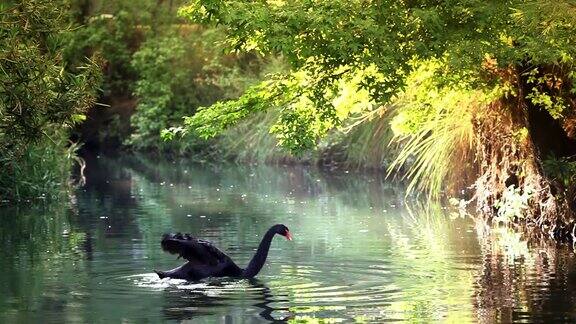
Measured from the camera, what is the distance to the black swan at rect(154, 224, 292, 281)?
17.5m

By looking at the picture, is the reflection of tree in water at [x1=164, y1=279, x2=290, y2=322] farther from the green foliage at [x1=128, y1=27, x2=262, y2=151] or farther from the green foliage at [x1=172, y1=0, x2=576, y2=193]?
the green foliage at [x1=128, y1=27, x2=262, y2=151]

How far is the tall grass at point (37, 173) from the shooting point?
96.2 ft

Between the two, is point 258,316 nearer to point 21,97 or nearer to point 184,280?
point 184,280

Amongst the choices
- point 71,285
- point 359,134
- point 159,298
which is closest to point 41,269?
point 71,285

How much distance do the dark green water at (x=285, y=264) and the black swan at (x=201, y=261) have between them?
17 centimetres

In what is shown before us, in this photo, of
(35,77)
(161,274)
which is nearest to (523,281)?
(161,274)

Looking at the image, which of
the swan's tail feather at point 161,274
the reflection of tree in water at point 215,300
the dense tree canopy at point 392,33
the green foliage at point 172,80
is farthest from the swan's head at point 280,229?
the green foliage at point 172,80

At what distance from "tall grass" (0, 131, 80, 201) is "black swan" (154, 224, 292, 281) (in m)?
11.2

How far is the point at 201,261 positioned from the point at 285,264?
208 centimetres

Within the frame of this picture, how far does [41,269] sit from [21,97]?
7.52 feet

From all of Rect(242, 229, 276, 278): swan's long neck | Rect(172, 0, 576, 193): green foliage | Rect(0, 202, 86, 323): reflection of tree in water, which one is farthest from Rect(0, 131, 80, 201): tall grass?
Rect(242, 229, 276, 278): swan's long neck

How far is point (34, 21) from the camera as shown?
61.9 ft

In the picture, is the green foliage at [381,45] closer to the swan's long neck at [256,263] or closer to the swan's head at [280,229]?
the swan's head at [280,229]

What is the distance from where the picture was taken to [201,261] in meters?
17.7
